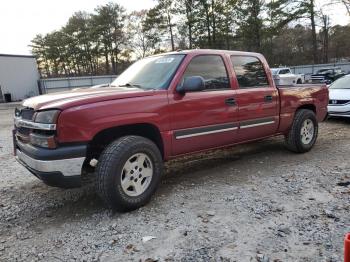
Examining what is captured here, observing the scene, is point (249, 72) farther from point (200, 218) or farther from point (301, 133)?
point (200, 218)

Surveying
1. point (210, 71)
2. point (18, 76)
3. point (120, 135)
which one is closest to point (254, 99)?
point (210, 71)

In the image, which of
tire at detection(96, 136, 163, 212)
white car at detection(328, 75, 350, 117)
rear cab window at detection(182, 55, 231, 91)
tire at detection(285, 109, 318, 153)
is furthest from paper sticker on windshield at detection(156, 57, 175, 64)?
white car at detection(328, 75, 350, 117)

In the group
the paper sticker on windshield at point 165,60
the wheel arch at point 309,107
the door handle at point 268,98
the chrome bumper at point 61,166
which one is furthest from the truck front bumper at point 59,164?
the wheel arch at point 309,107

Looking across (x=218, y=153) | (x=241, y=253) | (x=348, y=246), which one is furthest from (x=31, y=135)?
(x=218, y=153)

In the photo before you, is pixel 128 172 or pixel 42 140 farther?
pixel 128 172

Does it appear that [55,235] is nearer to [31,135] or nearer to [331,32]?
[31,135]

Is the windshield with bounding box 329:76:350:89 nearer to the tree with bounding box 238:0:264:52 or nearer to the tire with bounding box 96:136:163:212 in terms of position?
the tire with bounding box 96:136:163:212

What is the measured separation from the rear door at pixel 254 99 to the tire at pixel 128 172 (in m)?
1.75

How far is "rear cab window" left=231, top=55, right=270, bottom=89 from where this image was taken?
17.9ft

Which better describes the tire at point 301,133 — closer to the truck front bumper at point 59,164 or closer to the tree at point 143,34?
the truck front bumper at point 59,164

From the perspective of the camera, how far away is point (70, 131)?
3.64 meters

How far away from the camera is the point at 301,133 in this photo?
6.50 metres

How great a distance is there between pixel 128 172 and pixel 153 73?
1522mm

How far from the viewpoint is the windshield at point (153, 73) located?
4.61 meters
